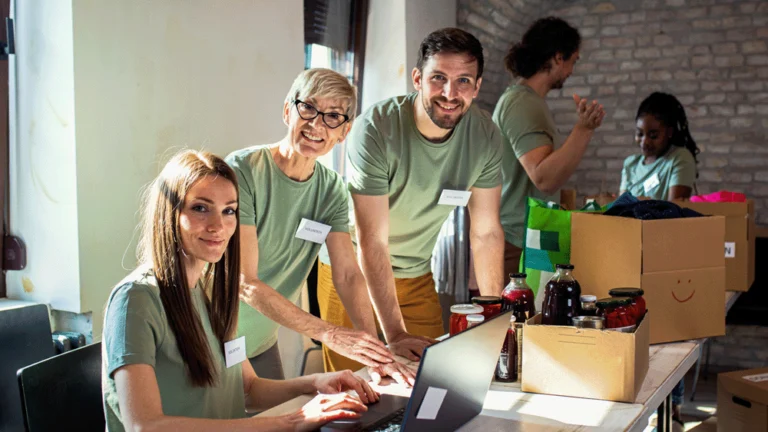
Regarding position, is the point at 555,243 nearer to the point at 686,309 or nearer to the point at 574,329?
the point at 686,309

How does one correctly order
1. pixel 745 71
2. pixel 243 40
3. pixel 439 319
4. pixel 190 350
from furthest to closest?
pixel 745 71 < pixel 243 40 < pixel 439 319 < pixel 190 350

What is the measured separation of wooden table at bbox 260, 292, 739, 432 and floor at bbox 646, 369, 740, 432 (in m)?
1.56

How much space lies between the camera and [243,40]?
115 inches

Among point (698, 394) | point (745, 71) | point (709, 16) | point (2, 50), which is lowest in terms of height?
point (698, 394)

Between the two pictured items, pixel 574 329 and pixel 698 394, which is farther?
pixel 698 394

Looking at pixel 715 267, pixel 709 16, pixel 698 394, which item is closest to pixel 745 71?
pixel 709 16

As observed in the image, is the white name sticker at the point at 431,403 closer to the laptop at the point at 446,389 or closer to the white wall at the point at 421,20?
the laptop at the point at 446,389

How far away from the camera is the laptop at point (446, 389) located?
1.16 metres

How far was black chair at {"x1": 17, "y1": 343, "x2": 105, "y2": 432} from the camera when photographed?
4.35 ft

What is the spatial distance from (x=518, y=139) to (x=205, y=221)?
63.8 inches

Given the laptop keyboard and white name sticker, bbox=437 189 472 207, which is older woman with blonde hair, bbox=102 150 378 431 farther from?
white name sticker, bbox=437 189 472 207

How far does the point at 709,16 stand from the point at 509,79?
1356 mm

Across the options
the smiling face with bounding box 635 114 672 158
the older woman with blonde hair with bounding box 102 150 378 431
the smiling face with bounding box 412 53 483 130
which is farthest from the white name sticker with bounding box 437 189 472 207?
the smiling face with bounding box 635 114 672 158

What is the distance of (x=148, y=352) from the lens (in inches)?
50.9
